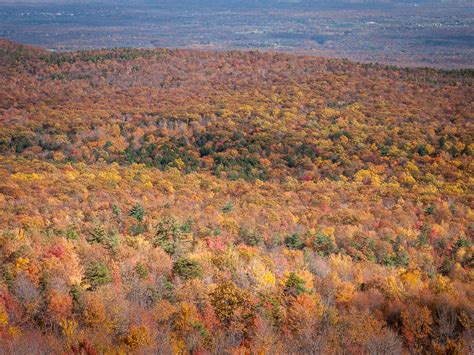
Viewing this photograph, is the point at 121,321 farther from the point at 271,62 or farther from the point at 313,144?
the point at 271,62

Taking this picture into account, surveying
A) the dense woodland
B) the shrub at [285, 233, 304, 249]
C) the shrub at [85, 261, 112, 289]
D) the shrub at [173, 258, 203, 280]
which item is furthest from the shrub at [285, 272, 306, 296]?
the shrub at [285, 233, 304, 249]

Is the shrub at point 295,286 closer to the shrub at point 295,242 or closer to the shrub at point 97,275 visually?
the shrub at point 97,275

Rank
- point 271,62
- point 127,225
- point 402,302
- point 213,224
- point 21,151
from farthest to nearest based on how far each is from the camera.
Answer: point 271,62, point 21,151, point 213,224, point 127,225, point 402,302

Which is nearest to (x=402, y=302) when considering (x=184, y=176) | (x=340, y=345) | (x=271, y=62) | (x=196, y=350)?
(x=340, y=345)

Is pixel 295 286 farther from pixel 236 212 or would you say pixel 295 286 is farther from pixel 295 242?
pixel 236 212

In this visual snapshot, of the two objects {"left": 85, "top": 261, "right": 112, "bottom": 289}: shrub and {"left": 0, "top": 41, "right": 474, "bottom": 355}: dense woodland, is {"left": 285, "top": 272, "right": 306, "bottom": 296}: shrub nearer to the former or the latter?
{"left": 0, "top": 41, "right": 474, "bottom": 355}: dense woodland

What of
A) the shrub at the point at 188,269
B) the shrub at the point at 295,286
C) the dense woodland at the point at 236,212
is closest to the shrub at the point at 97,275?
the dense woodland at the point at 236,212

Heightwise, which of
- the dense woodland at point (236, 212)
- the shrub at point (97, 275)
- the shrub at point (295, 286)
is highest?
the shrub at point (97, 275)

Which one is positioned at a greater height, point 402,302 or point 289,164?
point 402,302
